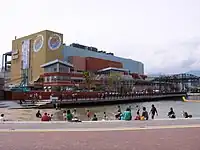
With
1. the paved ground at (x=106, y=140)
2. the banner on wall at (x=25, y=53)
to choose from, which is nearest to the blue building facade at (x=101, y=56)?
the banner on wall at (x=25, y=53)

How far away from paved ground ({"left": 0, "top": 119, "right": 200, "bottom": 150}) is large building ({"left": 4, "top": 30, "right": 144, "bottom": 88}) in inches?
3634

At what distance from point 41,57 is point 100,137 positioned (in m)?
114

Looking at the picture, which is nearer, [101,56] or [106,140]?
[106,140]

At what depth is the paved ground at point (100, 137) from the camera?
1055 centimetres

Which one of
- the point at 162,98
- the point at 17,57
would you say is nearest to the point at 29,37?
the point at 17,57

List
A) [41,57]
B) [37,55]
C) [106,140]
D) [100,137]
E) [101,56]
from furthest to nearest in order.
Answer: [101,56] < [37,55] < [41,57] < [100,137] < [106,140]

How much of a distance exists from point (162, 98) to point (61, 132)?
354 ft

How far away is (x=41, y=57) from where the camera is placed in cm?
12375

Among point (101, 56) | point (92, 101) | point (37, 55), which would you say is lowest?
point (92, 101)

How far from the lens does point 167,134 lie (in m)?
13.2

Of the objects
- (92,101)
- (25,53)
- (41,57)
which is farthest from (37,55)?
(92,101)

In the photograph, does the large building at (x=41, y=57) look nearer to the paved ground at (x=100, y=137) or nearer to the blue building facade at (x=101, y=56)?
the blue building facade at (x=101, y=56)

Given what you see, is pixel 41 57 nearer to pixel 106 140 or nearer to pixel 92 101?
Answer: pixel 92 101

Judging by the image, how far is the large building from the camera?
123 m
